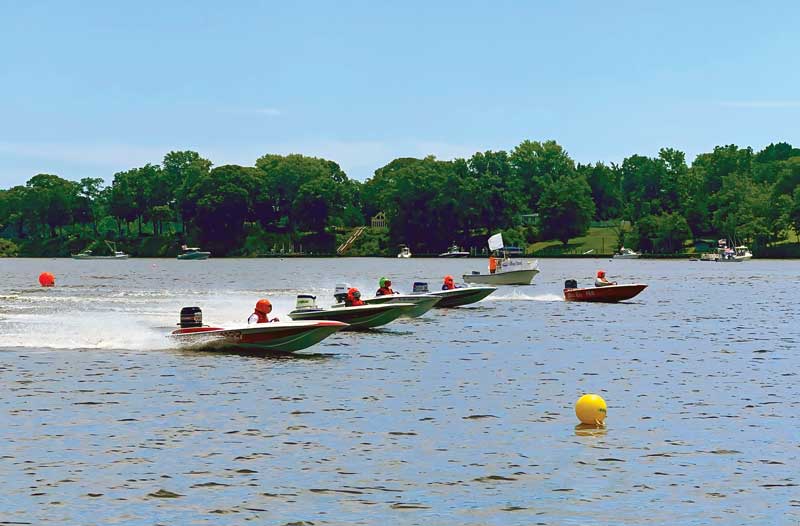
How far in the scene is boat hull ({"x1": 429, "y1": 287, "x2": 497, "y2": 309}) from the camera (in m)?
66.5

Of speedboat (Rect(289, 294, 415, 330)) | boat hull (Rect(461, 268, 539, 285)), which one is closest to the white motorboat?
boat hull (Rect(461, 268, 539, 285))

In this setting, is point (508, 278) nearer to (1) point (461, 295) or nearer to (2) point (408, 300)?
(1) point (461, 295)

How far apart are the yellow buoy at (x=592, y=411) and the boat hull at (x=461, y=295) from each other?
132 ft

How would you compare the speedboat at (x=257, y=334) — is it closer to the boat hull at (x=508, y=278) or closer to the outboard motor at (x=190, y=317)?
the outboard motor at (x=190, y=317)

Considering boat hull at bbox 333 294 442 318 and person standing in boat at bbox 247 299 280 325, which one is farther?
boat hull at bbox 333 294 442 318

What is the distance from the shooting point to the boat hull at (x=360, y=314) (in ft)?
146

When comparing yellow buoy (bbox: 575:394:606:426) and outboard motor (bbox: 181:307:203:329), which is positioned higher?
outboard motor (bbox: 181:307:203:329)

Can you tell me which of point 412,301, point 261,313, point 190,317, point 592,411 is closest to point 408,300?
point 412,301

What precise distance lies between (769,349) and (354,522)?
30.1m

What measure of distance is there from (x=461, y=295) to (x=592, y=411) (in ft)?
138

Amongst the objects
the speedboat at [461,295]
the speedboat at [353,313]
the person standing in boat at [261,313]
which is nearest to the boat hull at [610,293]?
the speedboat at [461,295]

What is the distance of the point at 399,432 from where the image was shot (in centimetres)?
2450

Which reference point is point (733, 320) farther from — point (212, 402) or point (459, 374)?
point (212, 402)

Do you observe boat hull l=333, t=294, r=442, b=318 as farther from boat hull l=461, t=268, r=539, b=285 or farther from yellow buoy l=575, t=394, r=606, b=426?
boat hull l=461, t=268, r=539, b=285
